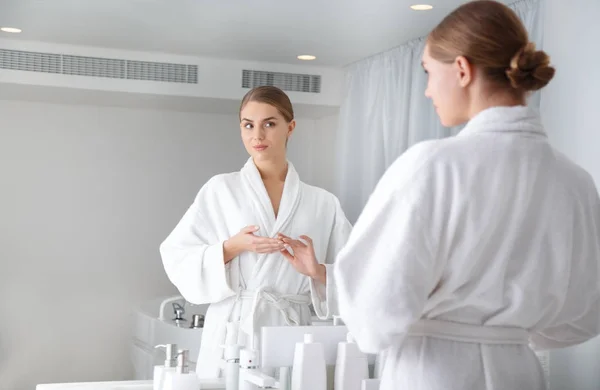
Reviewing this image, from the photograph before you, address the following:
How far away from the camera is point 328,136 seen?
360 centimetres

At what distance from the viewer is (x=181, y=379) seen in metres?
1.41

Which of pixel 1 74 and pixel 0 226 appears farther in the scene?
pixel 0 226

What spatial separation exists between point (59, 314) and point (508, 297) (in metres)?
2.70

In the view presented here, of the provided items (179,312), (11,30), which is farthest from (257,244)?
(11,30)

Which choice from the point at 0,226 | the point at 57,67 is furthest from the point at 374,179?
the point at 0,226

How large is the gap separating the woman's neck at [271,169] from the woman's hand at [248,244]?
0.63 feet

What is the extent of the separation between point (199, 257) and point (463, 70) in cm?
87

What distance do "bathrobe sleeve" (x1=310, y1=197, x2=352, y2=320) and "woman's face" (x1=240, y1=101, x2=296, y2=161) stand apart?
0.62 ft

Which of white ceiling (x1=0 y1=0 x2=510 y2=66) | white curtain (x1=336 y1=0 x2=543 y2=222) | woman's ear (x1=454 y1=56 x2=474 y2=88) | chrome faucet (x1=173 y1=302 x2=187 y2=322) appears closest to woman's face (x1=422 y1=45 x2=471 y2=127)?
woman's ear (x1=454 y1=56 x2=474 y2=88)

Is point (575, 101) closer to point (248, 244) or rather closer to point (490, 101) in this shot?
point (248, 244)

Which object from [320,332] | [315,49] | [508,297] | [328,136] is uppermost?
[315,49]

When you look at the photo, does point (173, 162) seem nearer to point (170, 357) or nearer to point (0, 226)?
point (0, 226)

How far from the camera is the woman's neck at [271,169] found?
1824mm

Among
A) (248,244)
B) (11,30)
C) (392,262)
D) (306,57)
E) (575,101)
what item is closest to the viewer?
(392,262)
